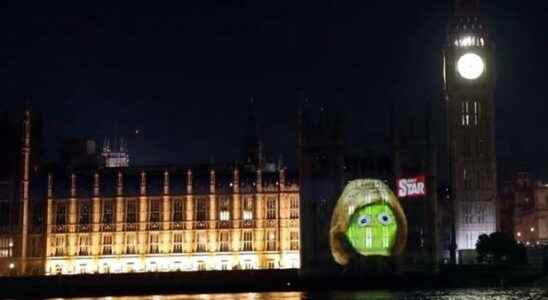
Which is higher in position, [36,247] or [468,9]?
[468,9]

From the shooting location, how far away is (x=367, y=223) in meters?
118

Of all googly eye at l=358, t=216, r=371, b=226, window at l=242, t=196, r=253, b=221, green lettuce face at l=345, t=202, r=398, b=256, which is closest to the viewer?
green lettuce face at l=345, t=202, r=398, b=256

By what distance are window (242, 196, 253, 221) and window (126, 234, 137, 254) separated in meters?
13.6

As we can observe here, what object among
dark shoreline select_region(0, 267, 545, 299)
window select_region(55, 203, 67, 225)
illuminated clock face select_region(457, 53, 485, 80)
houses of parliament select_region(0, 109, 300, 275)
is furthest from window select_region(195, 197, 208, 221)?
illuminated clock face select_region(457, 53, 485, 80)

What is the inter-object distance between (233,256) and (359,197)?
20.2 m

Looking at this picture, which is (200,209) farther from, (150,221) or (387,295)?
(387,295)

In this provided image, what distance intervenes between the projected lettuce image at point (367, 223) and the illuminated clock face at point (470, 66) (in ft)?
73.3

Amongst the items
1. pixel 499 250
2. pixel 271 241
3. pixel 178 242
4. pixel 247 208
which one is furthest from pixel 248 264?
pixel 499 250

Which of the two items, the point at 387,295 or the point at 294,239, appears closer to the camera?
the point at 387,295

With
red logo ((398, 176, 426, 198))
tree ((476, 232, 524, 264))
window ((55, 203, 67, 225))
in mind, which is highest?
red logo ((398, 176, 426, 198))

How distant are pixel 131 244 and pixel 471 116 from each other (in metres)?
44.3

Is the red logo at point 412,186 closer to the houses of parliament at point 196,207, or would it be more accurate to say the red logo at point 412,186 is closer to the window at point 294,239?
the houses of parliament at point 196,207

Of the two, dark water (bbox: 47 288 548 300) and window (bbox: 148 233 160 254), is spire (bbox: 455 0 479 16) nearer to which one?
dark water (bbox: 47 288 548 300)

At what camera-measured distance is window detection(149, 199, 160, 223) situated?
131 m
